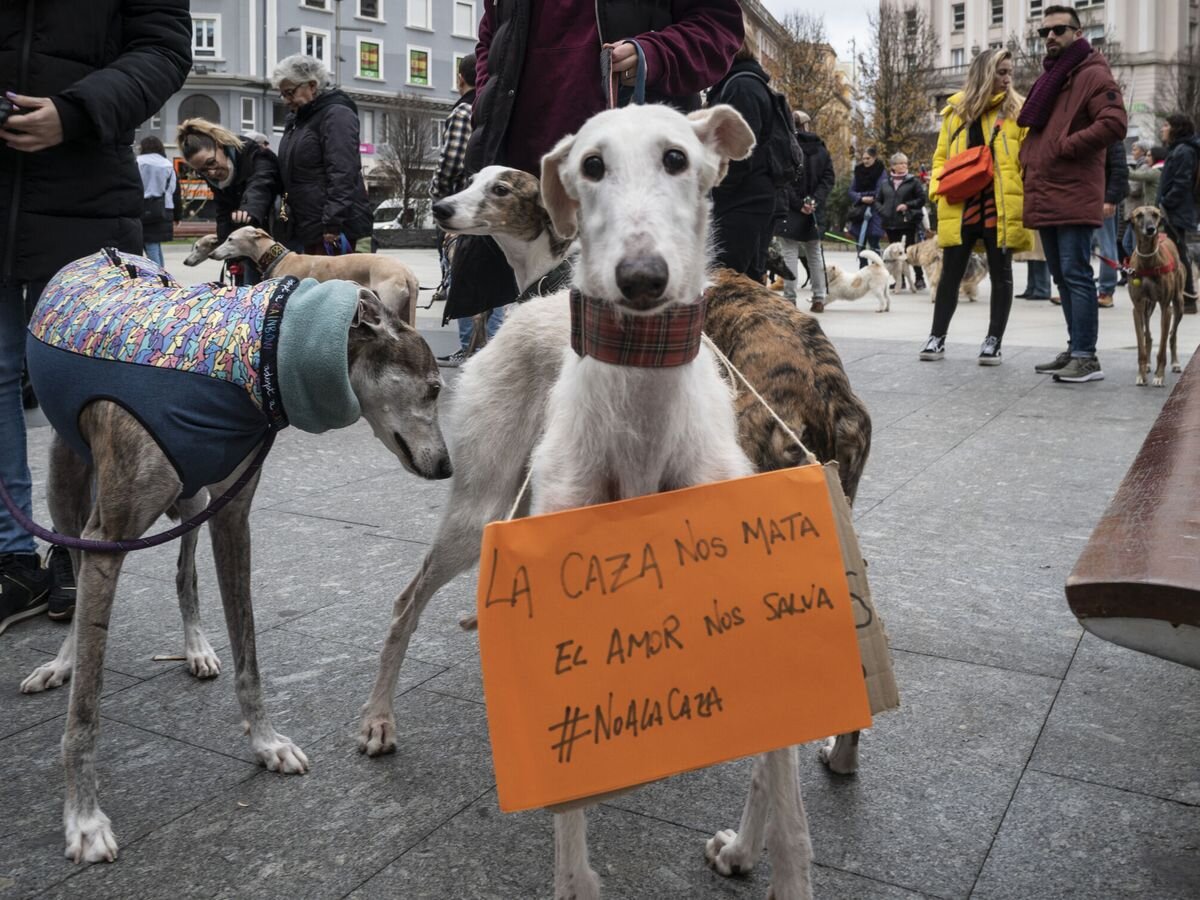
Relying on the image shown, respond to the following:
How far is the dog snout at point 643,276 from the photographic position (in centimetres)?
174

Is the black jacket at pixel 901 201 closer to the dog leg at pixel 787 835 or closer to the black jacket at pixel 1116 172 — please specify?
the black jacket at pixel 1116 172

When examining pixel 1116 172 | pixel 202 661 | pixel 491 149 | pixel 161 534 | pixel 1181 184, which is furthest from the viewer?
pixel 1181 184

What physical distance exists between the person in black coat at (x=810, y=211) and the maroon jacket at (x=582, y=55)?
9452 mm

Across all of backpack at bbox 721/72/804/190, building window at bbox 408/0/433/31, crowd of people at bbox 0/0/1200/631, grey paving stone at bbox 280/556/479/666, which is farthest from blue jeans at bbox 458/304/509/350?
building window at bbox 408/0/433/31

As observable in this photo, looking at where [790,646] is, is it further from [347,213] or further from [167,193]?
[167,193]

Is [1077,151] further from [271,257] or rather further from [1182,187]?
[1182,187]

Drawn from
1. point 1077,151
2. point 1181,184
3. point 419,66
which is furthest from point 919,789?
point 419,66

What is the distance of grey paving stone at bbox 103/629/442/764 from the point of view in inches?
112

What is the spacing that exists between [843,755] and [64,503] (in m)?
2.22

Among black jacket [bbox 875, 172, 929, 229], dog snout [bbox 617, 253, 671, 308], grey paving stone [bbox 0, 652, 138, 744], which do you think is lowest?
grey paving stone [bbox 0, 652, 138, 744]

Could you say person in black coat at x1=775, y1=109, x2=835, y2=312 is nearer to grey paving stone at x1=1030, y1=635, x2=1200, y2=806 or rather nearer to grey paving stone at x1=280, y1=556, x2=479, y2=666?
grey paving stone at x1=280, y1=556, x2=479, y2=666

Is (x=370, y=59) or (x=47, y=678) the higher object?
(x=370, y=59)

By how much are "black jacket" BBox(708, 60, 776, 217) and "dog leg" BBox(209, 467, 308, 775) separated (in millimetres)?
3085

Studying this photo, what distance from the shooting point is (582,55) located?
12.2 ft
